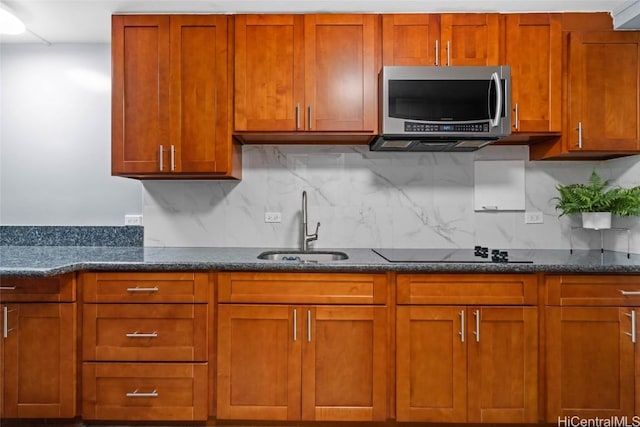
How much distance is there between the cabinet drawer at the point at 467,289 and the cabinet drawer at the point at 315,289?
0.41ft

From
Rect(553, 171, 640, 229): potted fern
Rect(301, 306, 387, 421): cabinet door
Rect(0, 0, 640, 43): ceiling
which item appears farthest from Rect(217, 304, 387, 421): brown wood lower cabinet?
Rect(0, 0, 640, 43): ceiling

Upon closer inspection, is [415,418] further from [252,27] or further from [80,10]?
[80,10]

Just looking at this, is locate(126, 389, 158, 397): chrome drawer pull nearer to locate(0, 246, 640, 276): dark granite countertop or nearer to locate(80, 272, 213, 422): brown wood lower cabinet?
locate(80, 272, 213, 422): brown wood lower cabinet

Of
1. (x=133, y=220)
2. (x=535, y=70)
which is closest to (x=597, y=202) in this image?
(x=535, y=70)

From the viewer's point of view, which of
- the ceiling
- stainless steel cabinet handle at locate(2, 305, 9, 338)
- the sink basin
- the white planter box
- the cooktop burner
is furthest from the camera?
the sink basin

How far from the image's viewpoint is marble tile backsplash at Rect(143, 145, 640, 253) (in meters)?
2.58

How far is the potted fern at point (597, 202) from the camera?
7.29 feet

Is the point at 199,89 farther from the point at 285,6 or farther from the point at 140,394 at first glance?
the point at 140,394

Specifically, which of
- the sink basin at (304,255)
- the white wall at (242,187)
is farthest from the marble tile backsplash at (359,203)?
the sink basin at (304,255)

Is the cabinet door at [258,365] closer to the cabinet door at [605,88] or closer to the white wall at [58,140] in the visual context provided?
the white wall at [58,140]

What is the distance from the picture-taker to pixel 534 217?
258 cm

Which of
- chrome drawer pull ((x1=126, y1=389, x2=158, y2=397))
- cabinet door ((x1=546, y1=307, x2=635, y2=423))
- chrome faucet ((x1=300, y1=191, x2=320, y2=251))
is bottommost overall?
chrome drawer pull ((x1=126, y1=389, x2=158, y2=397))

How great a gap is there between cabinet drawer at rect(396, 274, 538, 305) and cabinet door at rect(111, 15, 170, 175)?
4.99ft

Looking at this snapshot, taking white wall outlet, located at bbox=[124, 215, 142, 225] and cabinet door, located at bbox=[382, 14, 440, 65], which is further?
white wall outlet, located at bbox=[124, 215, 142, 225]
